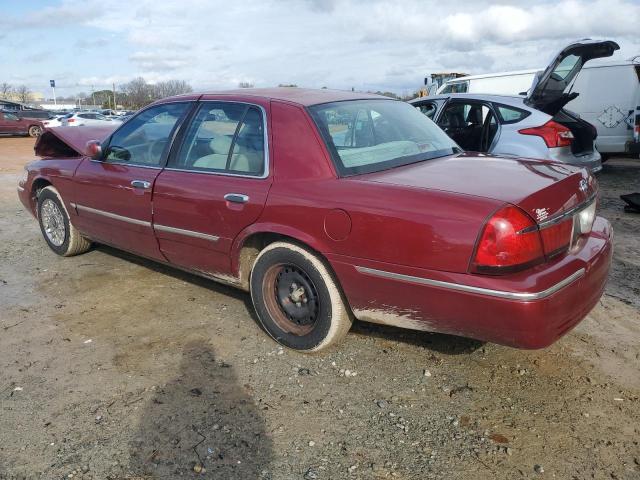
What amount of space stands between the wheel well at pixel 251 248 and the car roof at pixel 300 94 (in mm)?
848

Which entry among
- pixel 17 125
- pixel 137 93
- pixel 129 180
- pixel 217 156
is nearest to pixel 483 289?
pixel 217 156

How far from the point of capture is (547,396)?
2.82 meters

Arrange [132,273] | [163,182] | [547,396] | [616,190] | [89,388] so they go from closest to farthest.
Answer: [547,396], [89,388], [163,182], [132,273], [616,190]

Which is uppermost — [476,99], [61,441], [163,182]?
[476,99]

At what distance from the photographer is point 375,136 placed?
11.4 feet

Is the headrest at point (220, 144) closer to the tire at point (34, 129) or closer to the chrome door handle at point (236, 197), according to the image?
the chrome door handle at point (236, 197)

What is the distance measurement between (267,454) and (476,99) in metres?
5.87

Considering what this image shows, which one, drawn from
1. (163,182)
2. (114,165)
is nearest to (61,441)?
(163,182)

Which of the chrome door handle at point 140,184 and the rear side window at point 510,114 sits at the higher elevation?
the rear side window at point 510,114

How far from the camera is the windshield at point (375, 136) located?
317 centimetres

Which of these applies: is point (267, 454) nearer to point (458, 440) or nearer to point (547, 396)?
point (458, 440)

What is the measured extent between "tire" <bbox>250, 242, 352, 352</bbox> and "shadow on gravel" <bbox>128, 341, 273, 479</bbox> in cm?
45

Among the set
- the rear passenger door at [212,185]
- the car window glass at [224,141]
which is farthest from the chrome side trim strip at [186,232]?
the car window glass at [224,141]

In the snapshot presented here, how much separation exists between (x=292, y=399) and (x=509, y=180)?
162 centimetres
